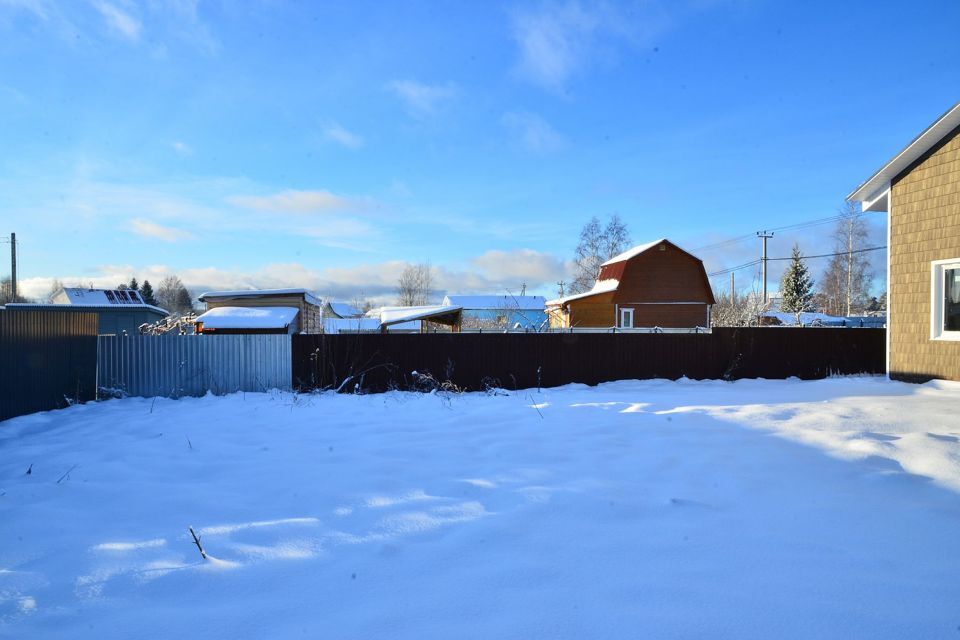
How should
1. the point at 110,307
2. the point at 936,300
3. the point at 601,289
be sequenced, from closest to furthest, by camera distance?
the point at 936,300 → the point at 110,307 → the point at 601,289

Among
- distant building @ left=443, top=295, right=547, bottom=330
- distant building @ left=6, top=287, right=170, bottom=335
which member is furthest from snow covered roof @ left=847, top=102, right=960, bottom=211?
distant building @ left=443, top=295, right=547, bottom=330

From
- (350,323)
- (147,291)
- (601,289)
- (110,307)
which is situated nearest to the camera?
(110,307)

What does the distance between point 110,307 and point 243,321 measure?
14.9m

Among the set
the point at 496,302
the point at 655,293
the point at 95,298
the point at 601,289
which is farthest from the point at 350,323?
the point at 655,293

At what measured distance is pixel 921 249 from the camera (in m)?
9.39

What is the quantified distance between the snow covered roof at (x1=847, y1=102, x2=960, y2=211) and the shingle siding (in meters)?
0.12

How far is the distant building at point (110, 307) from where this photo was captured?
25.0 m

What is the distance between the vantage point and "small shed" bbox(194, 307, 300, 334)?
1448cm

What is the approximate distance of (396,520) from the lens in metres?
3.33

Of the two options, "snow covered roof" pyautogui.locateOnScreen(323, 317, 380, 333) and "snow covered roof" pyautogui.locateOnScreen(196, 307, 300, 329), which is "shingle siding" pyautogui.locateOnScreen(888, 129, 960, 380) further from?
"snow covered roof" pyautogui.locateOnScreen(323, 317, 380, 333)

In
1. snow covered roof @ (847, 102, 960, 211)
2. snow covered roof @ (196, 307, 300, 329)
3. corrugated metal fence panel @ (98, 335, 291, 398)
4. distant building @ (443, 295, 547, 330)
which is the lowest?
corrugated metal fence panel @ (98, 335, 291, 398)

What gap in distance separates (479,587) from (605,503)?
1.31 meters

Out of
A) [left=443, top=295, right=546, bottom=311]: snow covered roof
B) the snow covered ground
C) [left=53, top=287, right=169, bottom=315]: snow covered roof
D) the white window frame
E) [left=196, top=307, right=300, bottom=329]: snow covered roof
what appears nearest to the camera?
the snow covered ground

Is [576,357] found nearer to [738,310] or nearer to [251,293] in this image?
[251,293]
